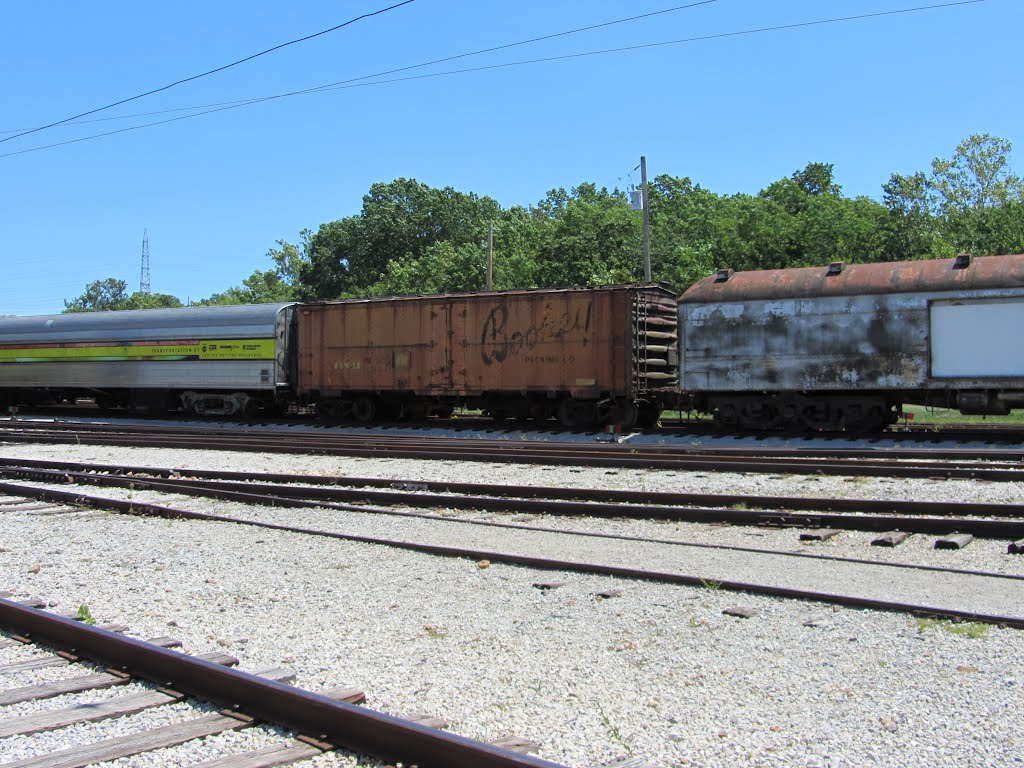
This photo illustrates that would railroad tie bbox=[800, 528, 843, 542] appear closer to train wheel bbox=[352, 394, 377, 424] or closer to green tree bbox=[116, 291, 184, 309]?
train wheel bbox=[352, 394, 377, 424]

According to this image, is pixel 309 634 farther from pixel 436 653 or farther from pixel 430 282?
pixel 430 282

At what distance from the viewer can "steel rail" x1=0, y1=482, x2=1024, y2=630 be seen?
17.3ft

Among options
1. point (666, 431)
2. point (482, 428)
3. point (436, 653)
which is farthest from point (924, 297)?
point (436, 653)

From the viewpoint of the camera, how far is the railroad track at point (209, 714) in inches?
131

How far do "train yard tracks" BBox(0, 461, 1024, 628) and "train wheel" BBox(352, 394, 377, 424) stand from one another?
429 inches

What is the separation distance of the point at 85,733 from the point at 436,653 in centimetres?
179

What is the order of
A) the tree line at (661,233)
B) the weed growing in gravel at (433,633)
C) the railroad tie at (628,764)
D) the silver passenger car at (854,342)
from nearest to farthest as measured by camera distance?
the railroad tie at (628,764)
the weed growing in gravel at (433,633)
the silver passenger car at (854,342)
the tree line at (661,233)

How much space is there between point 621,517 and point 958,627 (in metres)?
4.31

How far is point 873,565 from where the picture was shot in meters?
6.75

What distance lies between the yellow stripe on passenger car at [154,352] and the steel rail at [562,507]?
37.9 ft

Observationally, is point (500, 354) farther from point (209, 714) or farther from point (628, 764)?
point (628, 764)

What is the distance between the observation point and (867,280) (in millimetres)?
17359

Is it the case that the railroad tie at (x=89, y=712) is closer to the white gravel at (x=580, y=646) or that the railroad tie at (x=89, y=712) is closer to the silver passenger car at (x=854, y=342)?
the white gravel at (x=580, y=646)

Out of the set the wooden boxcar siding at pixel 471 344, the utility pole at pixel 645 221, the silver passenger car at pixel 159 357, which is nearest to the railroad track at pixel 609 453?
the wooden boxcar siding at pixel 471 344
